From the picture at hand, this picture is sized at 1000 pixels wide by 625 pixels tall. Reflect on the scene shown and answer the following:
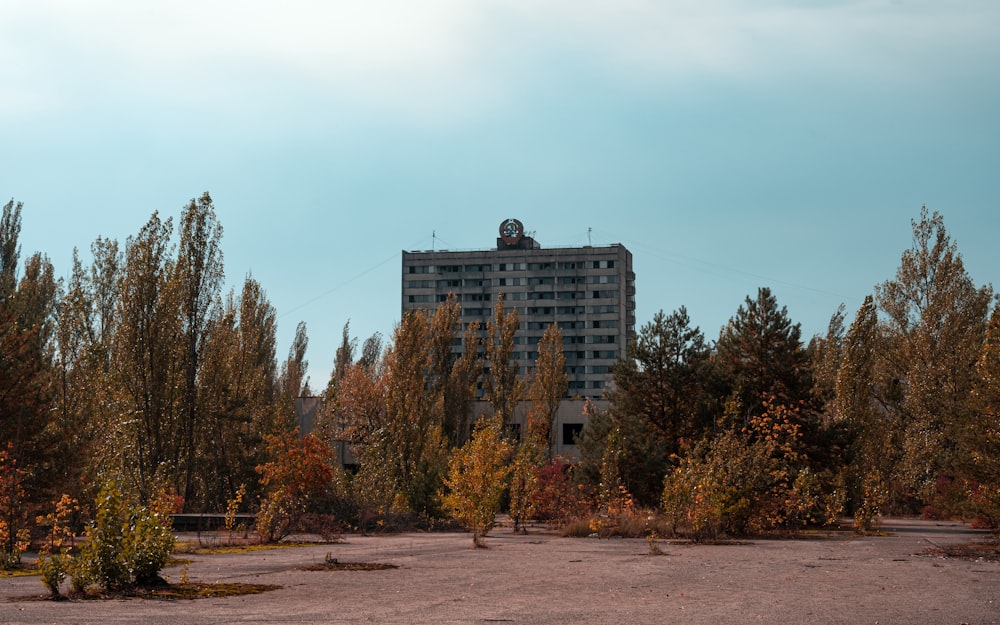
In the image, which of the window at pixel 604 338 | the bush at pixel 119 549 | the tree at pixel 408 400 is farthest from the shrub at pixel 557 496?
the window at pixel 604 338

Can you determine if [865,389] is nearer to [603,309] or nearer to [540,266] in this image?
[603,309]

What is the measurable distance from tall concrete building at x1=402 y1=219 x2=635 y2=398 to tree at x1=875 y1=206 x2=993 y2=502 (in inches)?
3307

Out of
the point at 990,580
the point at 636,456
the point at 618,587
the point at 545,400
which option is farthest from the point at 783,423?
the point at 545,400

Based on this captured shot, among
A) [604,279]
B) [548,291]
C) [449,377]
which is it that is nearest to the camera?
[449,377]

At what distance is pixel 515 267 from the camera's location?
135 m

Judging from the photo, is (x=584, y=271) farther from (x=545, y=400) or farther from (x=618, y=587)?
(x=618, y=587)

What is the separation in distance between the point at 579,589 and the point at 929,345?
3538 centimetres

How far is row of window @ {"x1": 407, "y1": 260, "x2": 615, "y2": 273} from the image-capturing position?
13225 centimetres

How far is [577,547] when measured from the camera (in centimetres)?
2120

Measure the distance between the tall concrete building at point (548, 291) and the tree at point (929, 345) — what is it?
83993 mm

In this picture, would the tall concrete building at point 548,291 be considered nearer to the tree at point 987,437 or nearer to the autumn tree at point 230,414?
the autumn tree at point 230,414

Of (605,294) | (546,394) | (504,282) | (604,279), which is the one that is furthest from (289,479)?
(504,282)

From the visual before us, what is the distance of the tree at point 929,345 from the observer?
130ft

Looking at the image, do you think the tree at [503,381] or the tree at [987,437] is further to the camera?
the tree at [503,381]
